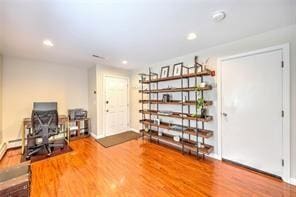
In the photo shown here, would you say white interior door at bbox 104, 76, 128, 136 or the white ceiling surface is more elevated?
the white ceiling surface

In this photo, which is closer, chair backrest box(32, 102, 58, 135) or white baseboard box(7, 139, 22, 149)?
chair backrest box(32, 102, 58, 135)

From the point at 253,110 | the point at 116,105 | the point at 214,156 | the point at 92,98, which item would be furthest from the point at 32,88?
the point at 253,110

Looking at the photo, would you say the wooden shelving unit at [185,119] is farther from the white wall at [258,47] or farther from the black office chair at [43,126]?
the black office chair at [43,126]

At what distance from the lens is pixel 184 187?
205 centimetres

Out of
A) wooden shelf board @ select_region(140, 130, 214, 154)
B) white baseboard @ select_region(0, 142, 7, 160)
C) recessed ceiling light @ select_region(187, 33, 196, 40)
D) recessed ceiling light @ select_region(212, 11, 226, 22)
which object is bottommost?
white baseboard @ select_region(0, 142, 7, 160)

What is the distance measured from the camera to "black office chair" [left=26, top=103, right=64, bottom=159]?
3162mm

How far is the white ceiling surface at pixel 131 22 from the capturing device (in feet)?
5.14

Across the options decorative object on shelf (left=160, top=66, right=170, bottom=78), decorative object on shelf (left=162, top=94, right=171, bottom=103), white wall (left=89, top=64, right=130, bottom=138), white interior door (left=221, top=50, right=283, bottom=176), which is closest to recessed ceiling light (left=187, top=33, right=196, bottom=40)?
white interior door (left=221, top=50, right=283, bottom=176)

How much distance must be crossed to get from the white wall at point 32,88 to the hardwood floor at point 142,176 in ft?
3.15

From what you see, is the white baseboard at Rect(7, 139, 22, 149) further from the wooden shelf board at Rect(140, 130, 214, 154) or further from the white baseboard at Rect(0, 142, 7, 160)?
the wooden shelf board at Rect(140, 130, 214, 154)

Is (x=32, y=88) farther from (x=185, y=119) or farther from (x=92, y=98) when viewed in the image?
(x=185, y=119)

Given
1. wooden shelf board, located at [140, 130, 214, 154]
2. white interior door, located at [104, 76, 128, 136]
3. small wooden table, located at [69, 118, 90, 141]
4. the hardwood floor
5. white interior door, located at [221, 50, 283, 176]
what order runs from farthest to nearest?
1. white interior door, located at [104, 76, 128, 136]
2. small wooden table, located at [69, 118, 90, 141]
3. wooden shelf board, located at [140, 130, 214, 154]
4. white interior door, located at [221, 50, 283, 176]
5. the hardwood floor

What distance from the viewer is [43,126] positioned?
3.17 meters

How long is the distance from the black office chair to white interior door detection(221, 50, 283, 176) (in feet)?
12.6
